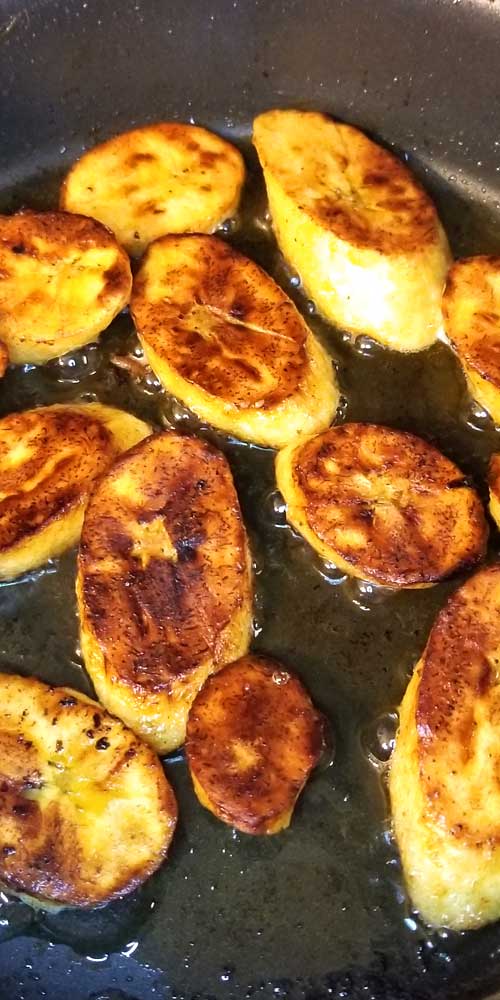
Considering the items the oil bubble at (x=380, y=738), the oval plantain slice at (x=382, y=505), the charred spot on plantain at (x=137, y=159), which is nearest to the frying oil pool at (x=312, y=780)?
the oil bubble at (x=380, y=738)

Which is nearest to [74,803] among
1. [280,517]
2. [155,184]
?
[280,517]

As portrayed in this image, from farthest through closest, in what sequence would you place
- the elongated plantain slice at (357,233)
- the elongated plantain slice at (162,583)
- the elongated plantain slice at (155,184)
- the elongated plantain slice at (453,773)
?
1. the elongated plantain slice at (155,184)
2. the elongated plantain slice at (357,233)
3. the elongated plantain slice at (162,583)
4. the elongated plantain slice at (453,773)

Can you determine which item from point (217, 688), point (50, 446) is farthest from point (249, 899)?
point (50, 446)

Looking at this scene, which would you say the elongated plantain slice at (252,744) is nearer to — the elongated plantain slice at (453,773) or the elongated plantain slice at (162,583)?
Result: the elongated plantain slice at (162,583)

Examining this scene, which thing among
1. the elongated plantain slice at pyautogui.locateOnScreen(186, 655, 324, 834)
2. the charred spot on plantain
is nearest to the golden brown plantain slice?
the charred spot on plantain

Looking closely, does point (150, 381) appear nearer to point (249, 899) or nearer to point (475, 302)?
point (475, 302)

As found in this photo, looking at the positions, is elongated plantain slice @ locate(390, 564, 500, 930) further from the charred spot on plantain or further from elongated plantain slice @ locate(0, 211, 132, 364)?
the charred spot on plantain
